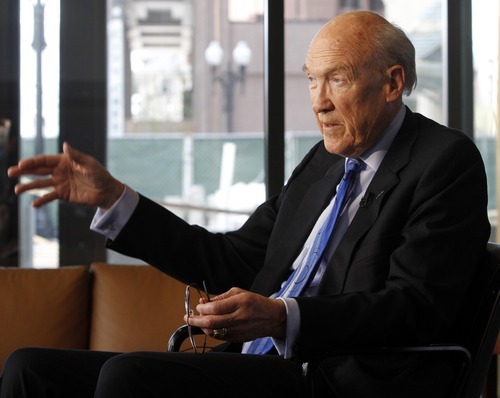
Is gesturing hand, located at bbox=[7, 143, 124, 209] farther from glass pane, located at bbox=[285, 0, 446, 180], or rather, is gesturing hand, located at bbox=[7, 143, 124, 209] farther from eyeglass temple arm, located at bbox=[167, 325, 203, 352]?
glass pane, located at bbox=[285, 0, 446, 180]

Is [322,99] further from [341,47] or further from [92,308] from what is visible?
[92,308]

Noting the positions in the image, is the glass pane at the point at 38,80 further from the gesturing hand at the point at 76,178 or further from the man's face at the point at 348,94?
the man's face at the point at 348,94

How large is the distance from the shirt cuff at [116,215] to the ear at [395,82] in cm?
74

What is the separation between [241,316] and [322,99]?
0.71m

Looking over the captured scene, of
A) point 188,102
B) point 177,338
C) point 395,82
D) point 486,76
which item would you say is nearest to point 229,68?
point 188,102

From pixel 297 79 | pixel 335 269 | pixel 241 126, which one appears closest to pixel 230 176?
pixel 241 126

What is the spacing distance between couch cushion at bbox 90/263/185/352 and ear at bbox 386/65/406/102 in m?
1.46

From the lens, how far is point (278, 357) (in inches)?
80.7

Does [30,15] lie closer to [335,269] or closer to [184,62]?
[184,62]

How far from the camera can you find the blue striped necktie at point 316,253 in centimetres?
230

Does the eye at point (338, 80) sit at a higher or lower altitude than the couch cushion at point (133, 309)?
higher

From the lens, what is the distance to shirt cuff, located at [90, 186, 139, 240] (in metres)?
2.37

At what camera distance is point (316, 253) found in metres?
2.31

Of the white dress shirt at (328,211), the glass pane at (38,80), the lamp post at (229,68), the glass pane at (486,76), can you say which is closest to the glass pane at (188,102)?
the lamp post at (229,68)
